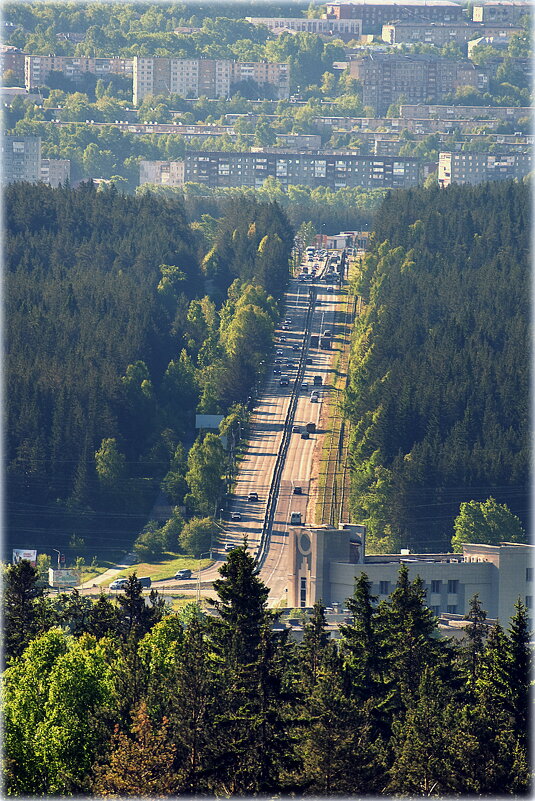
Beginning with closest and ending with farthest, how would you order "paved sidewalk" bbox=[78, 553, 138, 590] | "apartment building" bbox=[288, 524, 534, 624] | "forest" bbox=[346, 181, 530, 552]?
"apartment building" bbox=[288, 524, 534, 624]
"paved sidewalk" bbox=[78, 553, 138, 590]
"forest" bbox=[346, 181, 530, 552]

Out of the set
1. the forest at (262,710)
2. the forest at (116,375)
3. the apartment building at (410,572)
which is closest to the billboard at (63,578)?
the forest at (116,375)

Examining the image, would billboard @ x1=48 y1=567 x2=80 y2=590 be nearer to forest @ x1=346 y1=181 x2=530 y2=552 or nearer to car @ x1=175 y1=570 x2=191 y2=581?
car @ x1=175 y1=570 x2=191 y2=581

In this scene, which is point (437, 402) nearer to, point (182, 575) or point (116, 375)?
point (116, 375)

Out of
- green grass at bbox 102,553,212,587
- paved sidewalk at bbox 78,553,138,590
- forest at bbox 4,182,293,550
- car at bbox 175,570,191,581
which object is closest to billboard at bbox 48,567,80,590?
paved sidewalk at bbox 78,553,138,590

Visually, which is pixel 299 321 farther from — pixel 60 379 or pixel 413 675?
pixel 413 675

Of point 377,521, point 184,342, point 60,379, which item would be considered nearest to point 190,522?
point 377,521

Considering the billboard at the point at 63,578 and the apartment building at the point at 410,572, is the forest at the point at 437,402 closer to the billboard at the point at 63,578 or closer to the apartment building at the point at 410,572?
the apartment building at the point at 410,572
